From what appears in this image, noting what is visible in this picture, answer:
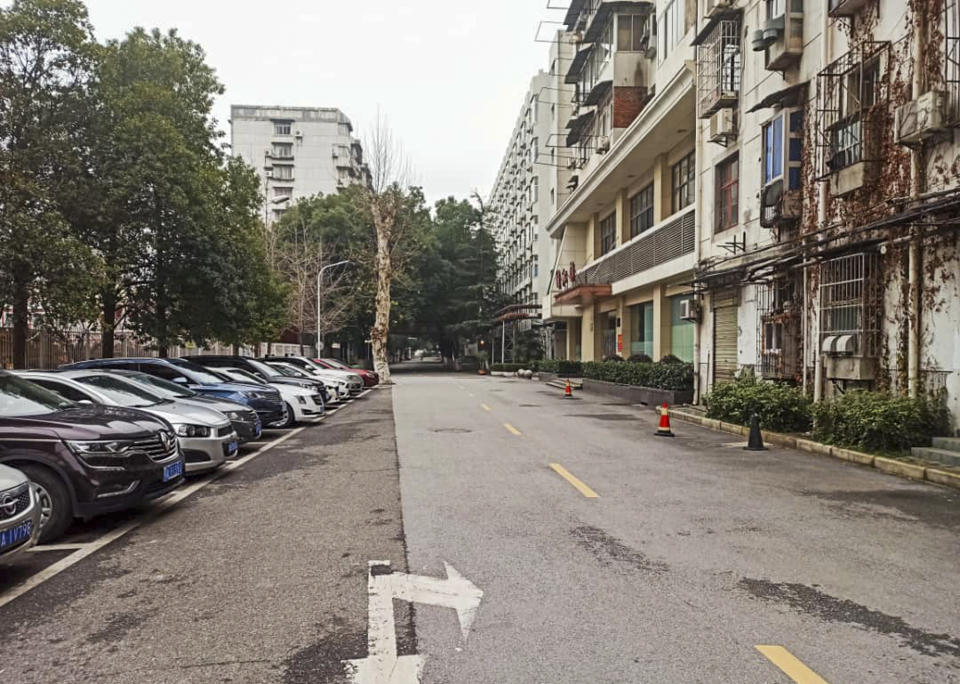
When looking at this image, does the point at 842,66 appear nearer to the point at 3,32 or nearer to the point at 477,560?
Answer: the point at 477,560

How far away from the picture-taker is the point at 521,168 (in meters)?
66.7

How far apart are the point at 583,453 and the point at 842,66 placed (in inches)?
352

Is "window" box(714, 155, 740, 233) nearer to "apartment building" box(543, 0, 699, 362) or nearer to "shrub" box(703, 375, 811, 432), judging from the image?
"apartment building" box(543, 0, 699, 362)

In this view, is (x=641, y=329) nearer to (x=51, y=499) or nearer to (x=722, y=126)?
(x=722, y=126)

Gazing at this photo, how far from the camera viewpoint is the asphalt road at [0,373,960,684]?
377 centimetres

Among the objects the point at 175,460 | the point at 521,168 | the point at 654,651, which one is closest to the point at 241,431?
the point at 175,460

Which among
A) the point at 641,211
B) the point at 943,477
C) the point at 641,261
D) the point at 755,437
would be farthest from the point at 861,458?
the point at 641,211

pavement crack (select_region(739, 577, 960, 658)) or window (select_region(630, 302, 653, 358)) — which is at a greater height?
window (select_region(630, 302, 653, 358))

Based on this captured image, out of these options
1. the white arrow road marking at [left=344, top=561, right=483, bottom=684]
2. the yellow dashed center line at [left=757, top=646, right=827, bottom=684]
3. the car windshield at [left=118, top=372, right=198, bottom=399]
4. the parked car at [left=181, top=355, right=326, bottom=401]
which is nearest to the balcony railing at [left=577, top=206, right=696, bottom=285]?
the parked car at [left=181, top=355, right=326, bottom=401]

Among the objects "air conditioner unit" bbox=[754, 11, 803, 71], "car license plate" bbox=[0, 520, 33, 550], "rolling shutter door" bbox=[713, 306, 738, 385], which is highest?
"air conditioner unit" bbox=[754, 11, 803, 71]

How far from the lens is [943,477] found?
29.4 feet

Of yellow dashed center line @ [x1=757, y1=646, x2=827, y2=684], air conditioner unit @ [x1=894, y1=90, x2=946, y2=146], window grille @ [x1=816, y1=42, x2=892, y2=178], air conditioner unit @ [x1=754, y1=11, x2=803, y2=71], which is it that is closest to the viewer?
yellow dashed center line @ [x1=757, y1=646, x2=827, y2=684]

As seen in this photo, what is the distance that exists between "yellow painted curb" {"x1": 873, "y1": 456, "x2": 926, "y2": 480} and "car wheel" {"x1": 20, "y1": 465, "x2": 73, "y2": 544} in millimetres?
9888

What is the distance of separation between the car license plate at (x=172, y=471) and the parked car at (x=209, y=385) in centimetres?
592
